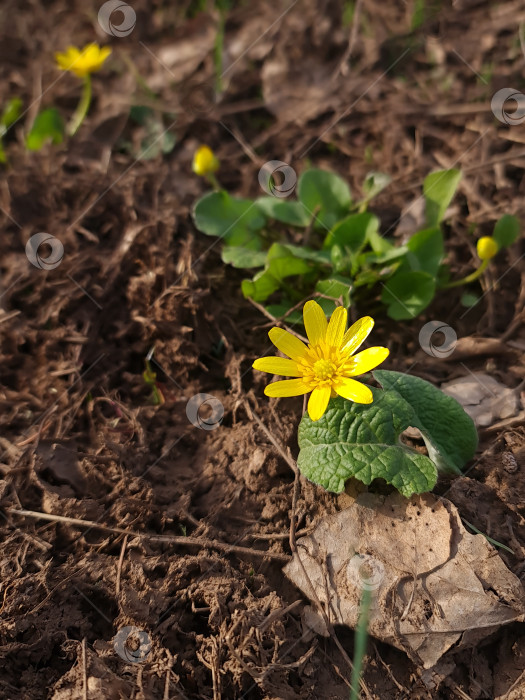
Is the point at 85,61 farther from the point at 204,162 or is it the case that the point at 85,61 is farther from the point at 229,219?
the point at 229,219

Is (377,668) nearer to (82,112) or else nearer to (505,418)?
(505,418)

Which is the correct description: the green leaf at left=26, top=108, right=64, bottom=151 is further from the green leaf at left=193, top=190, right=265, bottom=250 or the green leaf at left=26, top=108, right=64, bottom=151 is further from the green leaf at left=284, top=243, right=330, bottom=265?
the green leaf at left=284, top=243, right=330, bottom=265

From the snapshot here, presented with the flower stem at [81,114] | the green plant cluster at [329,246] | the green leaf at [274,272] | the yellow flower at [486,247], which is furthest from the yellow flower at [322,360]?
the flower stem at [81,114]

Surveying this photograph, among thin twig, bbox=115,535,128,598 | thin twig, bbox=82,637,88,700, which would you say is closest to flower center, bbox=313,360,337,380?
thin twig, bbox=115,535,128,598

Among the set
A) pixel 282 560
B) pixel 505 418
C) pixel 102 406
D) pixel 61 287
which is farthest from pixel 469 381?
pixel 61 287

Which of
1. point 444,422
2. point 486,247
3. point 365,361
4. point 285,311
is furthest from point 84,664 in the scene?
point 486,247

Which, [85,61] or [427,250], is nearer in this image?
[427,250]

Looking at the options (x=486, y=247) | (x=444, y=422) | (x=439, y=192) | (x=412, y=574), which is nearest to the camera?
(x=412, y=574)
